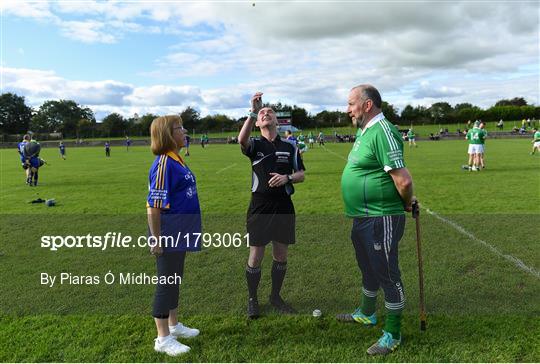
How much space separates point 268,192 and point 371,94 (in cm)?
155

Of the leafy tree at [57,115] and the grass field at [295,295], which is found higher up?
the leafy tree at [57,115]

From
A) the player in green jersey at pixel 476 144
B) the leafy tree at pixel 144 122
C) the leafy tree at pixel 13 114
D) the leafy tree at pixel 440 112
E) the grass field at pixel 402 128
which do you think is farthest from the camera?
the leafy tree at pixel 13 114

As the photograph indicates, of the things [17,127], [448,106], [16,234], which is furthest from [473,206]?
[17,127]

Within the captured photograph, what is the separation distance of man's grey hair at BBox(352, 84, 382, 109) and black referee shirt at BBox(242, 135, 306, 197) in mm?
1211

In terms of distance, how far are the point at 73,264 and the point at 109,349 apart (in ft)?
9.60

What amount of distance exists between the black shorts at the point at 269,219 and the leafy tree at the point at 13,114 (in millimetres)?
127812

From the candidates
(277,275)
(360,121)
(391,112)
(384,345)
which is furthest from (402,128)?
(384,345)

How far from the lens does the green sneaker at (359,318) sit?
4.24 m

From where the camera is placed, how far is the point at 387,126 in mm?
3520

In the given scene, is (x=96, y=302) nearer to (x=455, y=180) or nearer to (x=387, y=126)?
(x=387, y=126)

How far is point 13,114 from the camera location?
112438 millimetres

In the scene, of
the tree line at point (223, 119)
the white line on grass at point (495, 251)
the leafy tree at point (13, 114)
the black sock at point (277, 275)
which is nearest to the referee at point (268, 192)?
the black sock at point (277, 275)

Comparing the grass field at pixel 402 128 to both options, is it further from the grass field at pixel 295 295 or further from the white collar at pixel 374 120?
the white collar at pixel 374 120

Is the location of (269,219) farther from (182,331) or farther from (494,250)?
(494,250)
